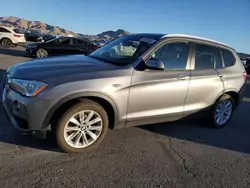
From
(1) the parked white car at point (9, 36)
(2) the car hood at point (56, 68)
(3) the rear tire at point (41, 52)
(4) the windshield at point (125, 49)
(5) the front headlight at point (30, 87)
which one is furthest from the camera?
(1) the parked white car at point (9, 36)

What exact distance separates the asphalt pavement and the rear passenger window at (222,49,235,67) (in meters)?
1.49

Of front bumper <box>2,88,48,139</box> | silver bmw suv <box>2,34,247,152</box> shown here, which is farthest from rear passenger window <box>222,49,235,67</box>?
front bumper <box>2,88,48,139</box>

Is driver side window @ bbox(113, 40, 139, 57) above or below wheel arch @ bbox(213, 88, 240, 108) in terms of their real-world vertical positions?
above

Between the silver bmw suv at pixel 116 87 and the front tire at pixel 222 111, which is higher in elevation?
the silver bmw suv at pixel 116 87

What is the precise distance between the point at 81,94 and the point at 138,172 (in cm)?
125

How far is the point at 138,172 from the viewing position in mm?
3615

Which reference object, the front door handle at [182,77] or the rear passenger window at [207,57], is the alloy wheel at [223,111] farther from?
the front door handle at [182,77]

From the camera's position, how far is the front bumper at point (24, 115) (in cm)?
353

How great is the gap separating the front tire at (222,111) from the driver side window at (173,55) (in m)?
1.27

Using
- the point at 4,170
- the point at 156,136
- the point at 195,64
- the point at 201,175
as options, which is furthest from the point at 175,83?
the point at 4,170

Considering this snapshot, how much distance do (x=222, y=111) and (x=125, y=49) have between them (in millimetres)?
2430

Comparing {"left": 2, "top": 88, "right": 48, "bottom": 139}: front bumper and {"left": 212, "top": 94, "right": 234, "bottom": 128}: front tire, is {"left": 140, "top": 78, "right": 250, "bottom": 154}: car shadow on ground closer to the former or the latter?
{"left": 212, "top": 94, "right": 234, "bottom": 128}: front tire

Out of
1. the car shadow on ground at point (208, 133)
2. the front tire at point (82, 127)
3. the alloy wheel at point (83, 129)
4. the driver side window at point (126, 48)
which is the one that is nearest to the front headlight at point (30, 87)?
the front tire at point (82, 127)

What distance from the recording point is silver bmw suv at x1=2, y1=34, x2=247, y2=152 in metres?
3.61
